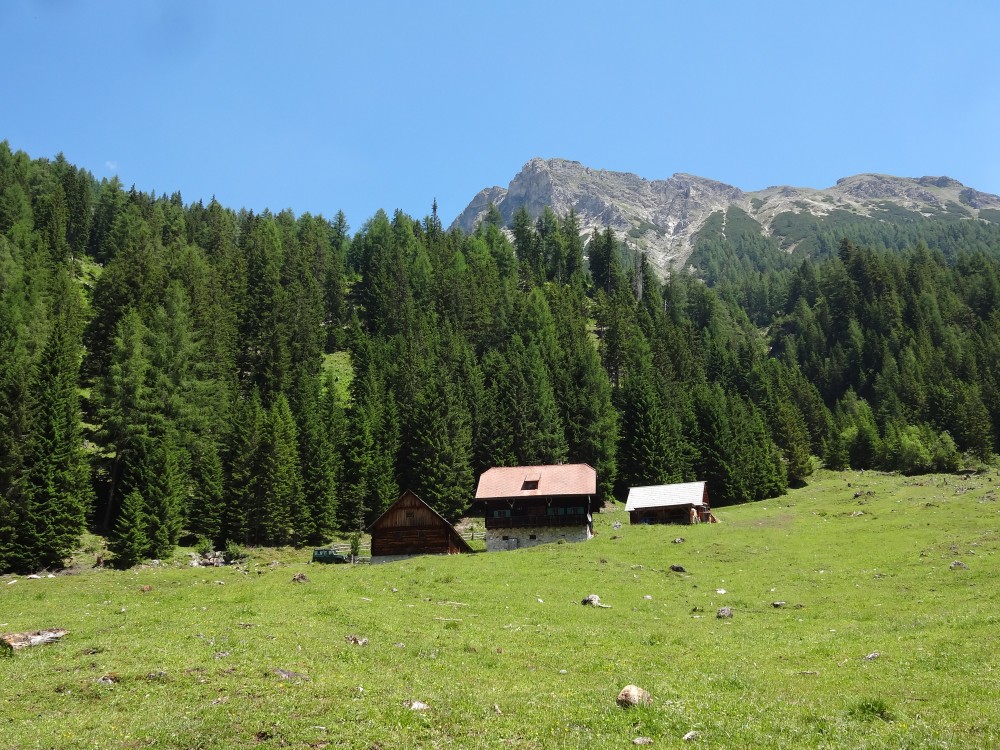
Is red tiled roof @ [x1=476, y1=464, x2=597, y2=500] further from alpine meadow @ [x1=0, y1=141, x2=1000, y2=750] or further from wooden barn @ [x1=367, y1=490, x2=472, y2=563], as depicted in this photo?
wooden barn @ [x1=367, y1=490, x2=472, y2=563]

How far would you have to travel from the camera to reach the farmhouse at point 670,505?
6769cm

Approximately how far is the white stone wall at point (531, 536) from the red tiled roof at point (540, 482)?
10.9 ft

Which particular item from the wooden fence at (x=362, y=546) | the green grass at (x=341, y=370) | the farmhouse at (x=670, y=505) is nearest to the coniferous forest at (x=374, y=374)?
the green grass at (x=341, y=370)

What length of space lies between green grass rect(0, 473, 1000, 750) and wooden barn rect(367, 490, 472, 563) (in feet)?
54.1

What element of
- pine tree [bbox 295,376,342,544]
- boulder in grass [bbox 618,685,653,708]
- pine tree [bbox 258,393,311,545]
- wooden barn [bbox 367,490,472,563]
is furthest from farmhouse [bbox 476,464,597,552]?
boulder in grass [bbox 618,685,653,708]

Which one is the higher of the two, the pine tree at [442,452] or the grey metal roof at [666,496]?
the pine tree at [442,452]

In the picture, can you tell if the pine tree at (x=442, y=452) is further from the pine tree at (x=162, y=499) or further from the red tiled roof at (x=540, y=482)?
the pine tree at (x=162, y=499)

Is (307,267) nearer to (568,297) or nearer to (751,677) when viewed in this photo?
(568,297)

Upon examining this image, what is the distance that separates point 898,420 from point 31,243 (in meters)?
150

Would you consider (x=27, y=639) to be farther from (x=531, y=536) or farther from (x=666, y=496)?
(x=666, y=496)

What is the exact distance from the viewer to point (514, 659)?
17859 millimetres

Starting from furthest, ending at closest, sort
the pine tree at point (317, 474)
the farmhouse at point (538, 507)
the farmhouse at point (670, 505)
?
the farmhouse at point (670, 505), the pine tree at point (317, 474), the farmhouse at point (538, 507)

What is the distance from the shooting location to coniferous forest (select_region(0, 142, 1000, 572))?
57.5m

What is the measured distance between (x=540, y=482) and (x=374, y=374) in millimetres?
37116
